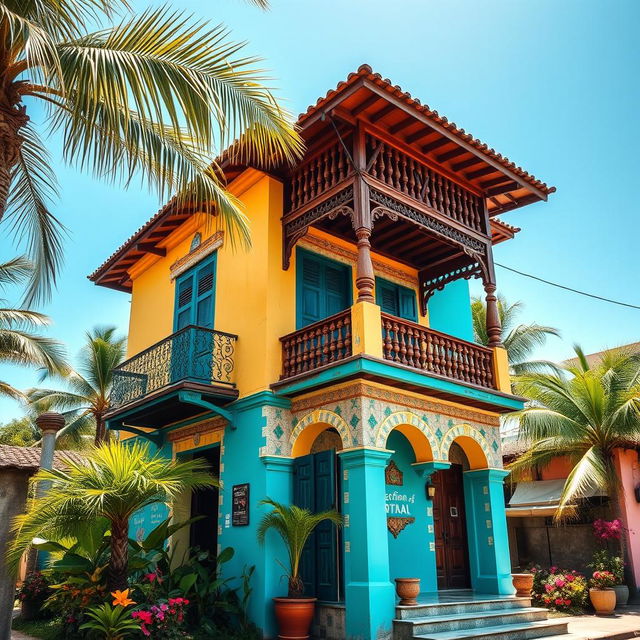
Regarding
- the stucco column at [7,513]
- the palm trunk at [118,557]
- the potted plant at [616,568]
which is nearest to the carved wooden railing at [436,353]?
the palm trunk at [118,557]

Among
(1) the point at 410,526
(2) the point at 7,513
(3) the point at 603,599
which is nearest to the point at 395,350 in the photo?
(1) the point at 410,526

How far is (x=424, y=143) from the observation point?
415 inches

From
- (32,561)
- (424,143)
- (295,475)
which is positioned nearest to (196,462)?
(295,475)

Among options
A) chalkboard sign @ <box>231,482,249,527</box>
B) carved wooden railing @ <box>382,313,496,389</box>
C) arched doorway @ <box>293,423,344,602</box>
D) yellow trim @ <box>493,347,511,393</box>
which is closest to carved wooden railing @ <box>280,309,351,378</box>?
carved wooden railing @ <box>382,313,496,389</box>

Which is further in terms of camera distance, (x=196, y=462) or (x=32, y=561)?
(x=32, y=561)

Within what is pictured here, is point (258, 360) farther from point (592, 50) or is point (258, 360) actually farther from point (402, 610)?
point (592, 50)

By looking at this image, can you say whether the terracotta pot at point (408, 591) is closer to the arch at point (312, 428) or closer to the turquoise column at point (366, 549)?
the turquoise column at point (366, 549)

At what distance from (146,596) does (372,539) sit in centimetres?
297

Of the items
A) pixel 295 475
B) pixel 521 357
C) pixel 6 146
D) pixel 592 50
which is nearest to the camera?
pixel 6 146

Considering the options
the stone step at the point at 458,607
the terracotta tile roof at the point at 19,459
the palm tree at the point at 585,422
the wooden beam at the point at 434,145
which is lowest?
the stone step at the point at 458,607

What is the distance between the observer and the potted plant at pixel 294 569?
868cm

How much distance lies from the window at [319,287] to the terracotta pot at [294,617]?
163 inches

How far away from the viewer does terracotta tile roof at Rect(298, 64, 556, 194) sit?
8.99m

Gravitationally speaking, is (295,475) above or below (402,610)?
above
